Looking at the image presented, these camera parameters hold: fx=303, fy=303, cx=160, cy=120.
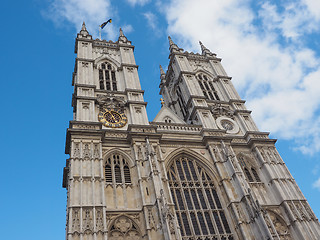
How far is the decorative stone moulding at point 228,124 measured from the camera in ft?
95.9

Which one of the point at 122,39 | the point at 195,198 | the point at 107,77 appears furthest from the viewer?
the point at 122,39

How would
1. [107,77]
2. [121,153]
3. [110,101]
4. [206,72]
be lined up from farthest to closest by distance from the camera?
1. [206,72]
2. [107,77]
3. [110,101]
4. [121,153]

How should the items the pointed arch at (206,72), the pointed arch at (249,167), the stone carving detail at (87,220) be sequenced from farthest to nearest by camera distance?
1. the pointed arch at (206,72)
2. the pointed arch at (249,167)
3. the stone carving detail at (87,220)

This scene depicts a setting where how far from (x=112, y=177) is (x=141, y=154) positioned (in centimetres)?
289

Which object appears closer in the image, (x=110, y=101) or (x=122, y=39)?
(x=110, y=101)

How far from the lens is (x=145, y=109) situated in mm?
27969

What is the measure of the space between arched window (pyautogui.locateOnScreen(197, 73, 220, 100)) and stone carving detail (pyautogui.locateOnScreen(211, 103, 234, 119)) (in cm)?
215

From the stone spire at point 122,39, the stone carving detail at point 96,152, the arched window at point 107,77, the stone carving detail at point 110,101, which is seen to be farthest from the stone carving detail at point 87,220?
the stone spire at point 122,39

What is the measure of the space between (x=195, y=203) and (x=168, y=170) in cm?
334

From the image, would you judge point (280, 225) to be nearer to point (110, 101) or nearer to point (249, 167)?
point (249, 167)

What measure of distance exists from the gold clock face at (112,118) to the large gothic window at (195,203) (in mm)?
5832

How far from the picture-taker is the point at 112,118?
26.5m

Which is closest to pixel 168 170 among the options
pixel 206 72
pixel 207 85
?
pixel 207 85

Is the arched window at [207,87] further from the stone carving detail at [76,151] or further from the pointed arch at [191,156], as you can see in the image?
the stone carving detail at [76,151]
